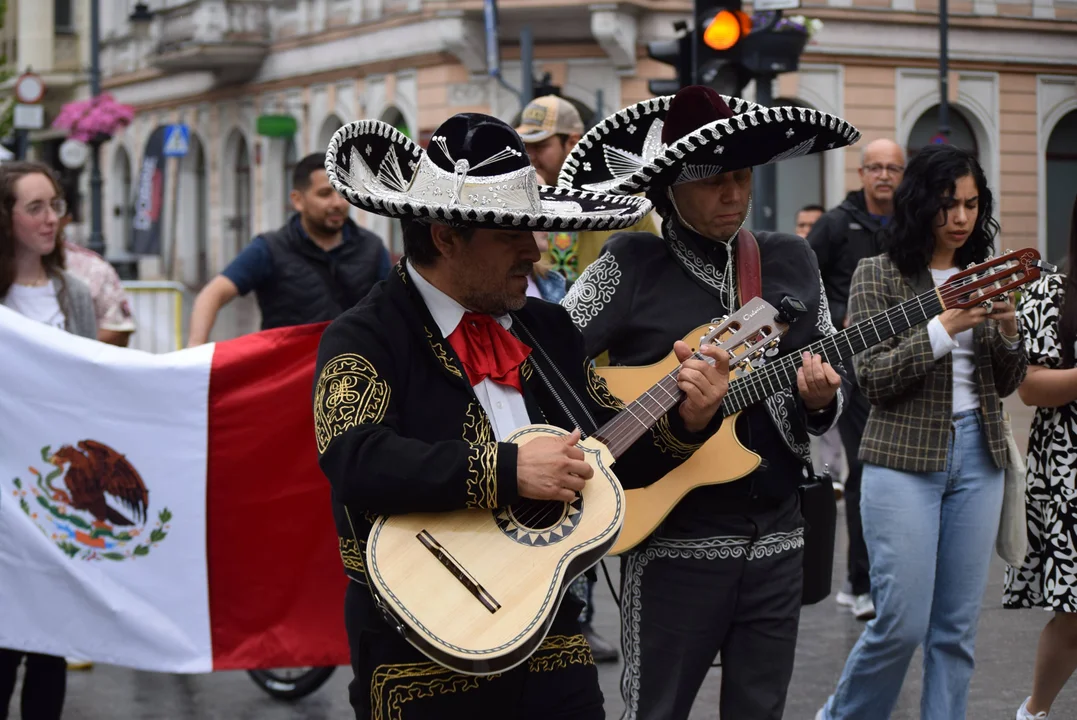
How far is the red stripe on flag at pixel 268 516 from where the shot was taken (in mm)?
5750

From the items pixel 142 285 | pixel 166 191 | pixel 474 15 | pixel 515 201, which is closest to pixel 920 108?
pixel 474 15

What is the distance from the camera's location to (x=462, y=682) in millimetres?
3078

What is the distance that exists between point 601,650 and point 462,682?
12.3ft

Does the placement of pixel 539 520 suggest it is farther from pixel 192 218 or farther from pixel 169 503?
Result: pixel 192 218

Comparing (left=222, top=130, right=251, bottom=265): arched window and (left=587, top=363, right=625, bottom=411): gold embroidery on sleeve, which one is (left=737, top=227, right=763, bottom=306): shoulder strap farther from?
(left=222, top=130, right=251, bottom=265): arched window

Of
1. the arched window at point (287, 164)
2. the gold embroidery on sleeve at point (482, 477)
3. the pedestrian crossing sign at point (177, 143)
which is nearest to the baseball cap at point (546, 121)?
the gold embroidery on sleeve at point (482, 477)

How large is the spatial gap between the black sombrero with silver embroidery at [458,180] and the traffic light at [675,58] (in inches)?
260

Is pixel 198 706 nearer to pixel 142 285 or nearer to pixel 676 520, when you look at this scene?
pixel 676 520

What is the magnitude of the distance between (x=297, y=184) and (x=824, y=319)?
131 inches

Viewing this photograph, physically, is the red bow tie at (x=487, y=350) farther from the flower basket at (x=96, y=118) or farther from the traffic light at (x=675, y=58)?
the flower basket at (x=96, y=118)

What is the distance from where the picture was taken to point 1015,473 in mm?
4961

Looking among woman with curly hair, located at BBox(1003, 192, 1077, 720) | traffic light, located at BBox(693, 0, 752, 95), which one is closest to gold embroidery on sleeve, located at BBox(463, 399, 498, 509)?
woman with curly hair, located at BBox(1003, 192, 1077, 720)

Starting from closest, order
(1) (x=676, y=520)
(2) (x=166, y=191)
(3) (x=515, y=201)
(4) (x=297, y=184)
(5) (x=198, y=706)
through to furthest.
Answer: (3) (x=515, y=201)
(1) (x=676, y=520)
(5) (x=198, y=706)
(4) (x=297, y=184)
(2) (x=166, y=191)

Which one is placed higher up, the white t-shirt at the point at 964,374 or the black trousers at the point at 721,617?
the white t-shirt at the point at 964,374
